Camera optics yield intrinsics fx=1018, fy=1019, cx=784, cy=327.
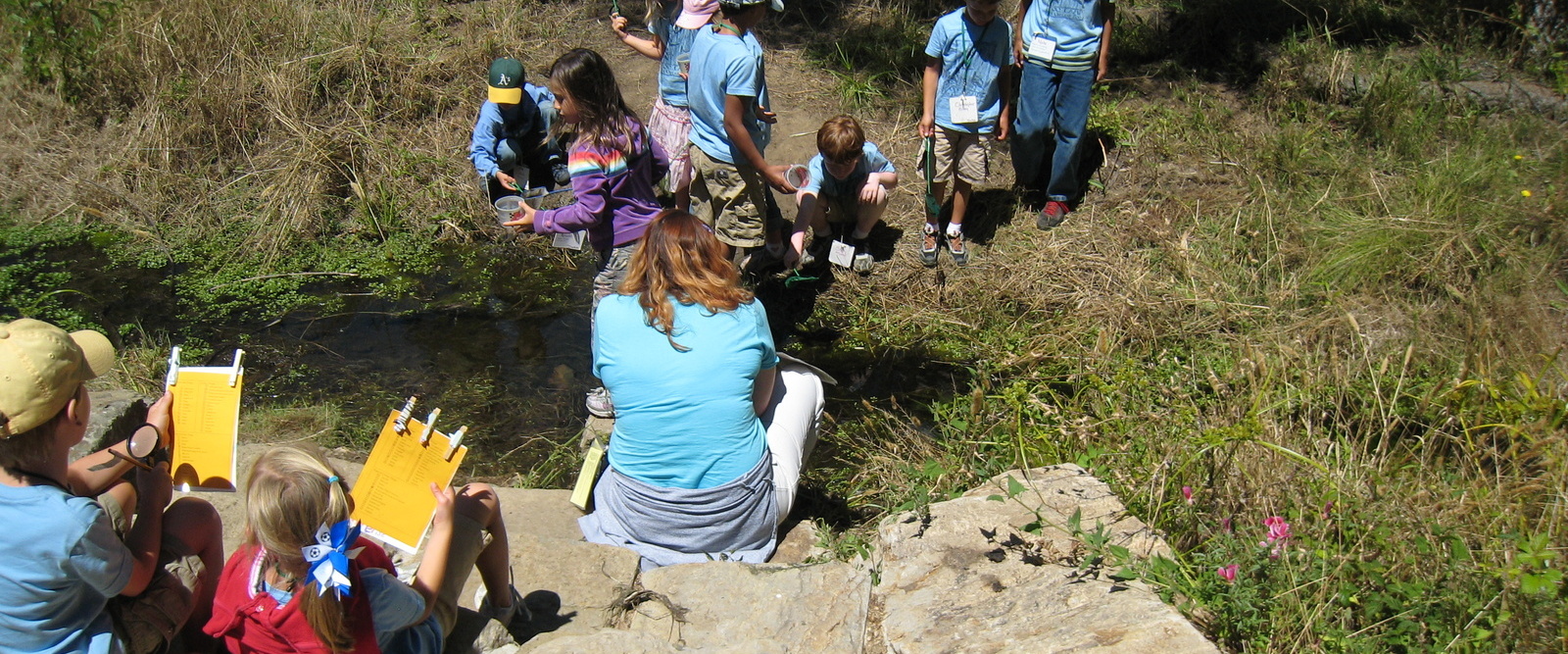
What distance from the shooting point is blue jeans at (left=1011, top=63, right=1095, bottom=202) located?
17.1 ft

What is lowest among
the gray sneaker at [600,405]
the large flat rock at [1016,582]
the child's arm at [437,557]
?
the gray sneaker at [600,405]

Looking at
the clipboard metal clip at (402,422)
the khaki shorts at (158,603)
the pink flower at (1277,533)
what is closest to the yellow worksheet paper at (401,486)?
the clipboard metal clip at (402,422)

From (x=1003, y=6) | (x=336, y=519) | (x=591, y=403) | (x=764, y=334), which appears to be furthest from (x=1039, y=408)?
(x=1003, y=6)

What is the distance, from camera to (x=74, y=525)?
6.74 ft

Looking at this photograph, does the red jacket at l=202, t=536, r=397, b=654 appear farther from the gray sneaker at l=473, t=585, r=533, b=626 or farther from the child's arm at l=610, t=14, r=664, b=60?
the child's arm at l=610, t=14, r=664, b=60

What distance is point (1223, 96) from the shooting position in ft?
20.1

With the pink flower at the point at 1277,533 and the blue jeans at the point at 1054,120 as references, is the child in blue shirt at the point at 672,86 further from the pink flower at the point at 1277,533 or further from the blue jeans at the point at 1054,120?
the pink flower at the point at 1277,533

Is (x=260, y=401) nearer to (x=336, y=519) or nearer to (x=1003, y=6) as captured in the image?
(x=336, y=519)

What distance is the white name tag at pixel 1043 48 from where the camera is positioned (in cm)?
513

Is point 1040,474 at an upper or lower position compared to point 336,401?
upper

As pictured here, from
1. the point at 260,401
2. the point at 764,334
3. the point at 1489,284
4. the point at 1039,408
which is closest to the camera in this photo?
the point at 764,334

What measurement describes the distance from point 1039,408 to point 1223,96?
3202 millimetres

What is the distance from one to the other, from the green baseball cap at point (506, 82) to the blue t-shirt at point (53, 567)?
10.8 feet

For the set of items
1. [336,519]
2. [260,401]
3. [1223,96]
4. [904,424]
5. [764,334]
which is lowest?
[260,401]
